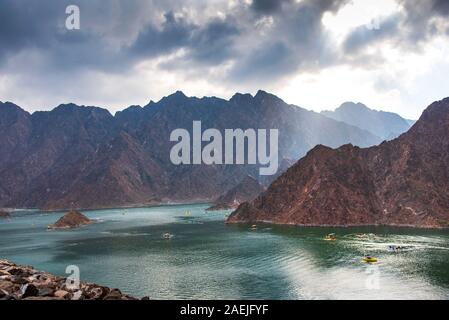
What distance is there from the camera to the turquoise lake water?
9356 centimetres

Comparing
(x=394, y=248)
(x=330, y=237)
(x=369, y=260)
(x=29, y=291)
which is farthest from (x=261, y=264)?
(x=29, y=291)

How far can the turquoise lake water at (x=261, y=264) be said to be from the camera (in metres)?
93.6

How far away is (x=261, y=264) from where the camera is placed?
127 m

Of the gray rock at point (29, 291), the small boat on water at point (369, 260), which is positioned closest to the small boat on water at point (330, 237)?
the small boat on water at point (369, 260)

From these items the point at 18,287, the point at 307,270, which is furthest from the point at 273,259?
the point at 18,287

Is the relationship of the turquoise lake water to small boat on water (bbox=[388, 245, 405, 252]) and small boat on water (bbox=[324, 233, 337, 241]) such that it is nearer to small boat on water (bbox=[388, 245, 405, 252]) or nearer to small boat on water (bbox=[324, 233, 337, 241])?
small boat on water (bbox=[324, 233, 337, 241])

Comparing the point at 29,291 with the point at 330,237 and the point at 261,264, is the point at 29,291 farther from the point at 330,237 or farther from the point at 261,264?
the point at 330,237

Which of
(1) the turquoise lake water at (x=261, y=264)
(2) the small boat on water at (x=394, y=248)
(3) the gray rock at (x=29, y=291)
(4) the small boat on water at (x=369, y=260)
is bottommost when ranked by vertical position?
(1) the turquoise lake water at (x=261, y=264)

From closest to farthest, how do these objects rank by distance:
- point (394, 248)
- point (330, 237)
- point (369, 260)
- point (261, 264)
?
point (369, 260)
point (261, 264)
point (394, 248)
point (330, 237)

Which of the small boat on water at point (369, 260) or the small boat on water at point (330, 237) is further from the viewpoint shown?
Result: the small boat on water at point (330, 237)

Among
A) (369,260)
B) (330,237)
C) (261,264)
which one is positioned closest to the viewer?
(369,260)

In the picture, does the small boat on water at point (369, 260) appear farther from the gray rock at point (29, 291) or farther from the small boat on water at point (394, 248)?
the gray rock at point (29, 291)

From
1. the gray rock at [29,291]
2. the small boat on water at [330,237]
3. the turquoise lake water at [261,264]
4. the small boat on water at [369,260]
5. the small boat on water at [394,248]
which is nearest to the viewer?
the gray rock at [29,291]
